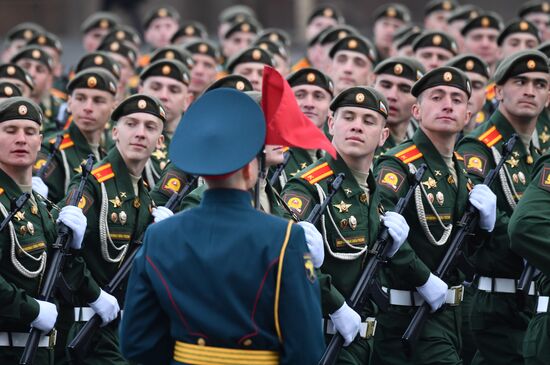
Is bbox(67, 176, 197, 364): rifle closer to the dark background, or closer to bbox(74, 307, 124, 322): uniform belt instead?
bbox(74, 307, 124, 322): uniform belt

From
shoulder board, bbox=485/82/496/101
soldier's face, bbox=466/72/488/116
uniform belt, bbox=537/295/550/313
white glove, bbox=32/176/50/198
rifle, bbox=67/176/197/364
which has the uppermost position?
soldier's face, bbox=466/72/488/116

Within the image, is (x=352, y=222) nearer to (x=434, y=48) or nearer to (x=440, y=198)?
(x=440, y=198)

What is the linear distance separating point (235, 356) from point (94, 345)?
324 centimetres

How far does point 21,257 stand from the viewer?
7.79 metres

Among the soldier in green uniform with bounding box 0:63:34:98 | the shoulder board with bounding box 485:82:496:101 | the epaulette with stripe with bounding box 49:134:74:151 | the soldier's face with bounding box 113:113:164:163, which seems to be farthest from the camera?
the shoulder board with bounding box 485:82:496:101

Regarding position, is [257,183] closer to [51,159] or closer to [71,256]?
[71,256]

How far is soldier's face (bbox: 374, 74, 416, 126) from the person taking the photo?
10531mm

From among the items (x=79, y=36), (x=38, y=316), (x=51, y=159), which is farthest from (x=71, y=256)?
(x=79, y=36)

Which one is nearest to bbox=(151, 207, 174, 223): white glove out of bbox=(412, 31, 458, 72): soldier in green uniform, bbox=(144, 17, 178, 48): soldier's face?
bbox=(412, 31, 458, 72): soldier in green uniform

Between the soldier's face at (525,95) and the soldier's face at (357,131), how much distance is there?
1419 millimetres

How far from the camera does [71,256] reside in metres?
8.20

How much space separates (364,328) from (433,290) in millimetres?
519

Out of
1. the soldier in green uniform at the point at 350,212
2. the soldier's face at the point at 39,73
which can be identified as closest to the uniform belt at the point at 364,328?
the soldier in green uniform at the point at 350,212

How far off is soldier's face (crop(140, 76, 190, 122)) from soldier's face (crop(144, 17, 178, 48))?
5705mm
